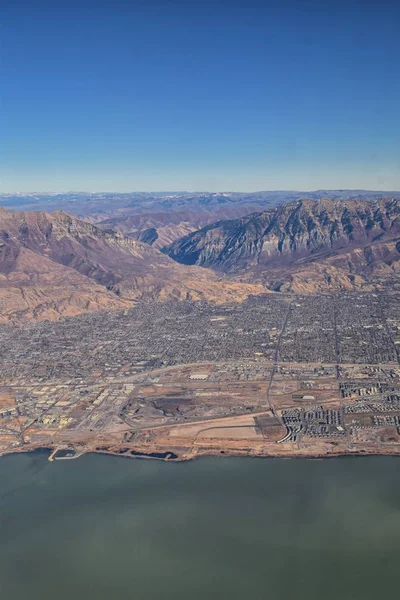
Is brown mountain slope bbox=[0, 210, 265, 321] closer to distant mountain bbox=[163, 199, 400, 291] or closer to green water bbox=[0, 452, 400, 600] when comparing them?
distant mountain bbox=[163, 199, 400, 291]

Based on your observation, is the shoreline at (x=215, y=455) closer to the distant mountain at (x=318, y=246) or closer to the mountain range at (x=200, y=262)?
the mountain range at (x=200, y=262)

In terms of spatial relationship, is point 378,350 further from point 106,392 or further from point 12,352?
point 12,352

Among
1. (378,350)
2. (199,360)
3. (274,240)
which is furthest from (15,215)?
(378,350)

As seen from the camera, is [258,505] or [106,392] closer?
[258,505]

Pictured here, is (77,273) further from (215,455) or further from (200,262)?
(215,455)

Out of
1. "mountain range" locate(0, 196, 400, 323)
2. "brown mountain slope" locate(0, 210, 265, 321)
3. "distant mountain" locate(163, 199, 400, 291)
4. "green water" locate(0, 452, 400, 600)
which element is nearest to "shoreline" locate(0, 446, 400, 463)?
"green water" locate(0, 452, 400, 600)

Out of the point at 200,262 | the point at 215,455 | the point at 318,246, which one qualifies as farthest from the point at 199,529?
the point at 200,262
